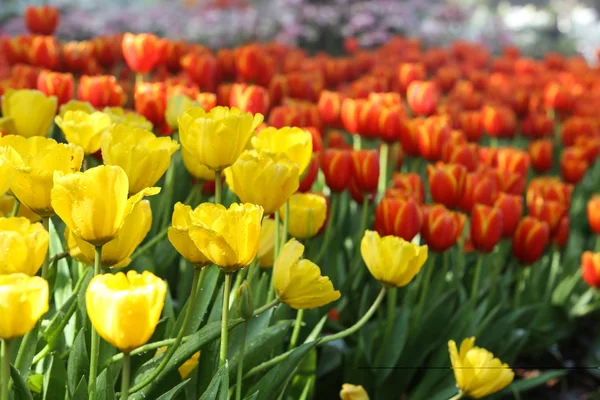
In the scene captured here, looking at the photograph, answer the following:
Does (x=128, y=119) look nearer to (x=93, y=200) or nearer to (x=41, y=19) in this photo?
(x=93, y=200)

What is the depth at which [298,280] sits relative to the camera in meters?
1.17

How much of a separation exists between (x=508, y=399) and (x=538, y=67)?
3.49 m

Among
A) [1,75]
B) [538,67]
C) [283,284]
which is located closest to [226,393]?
[283,284]

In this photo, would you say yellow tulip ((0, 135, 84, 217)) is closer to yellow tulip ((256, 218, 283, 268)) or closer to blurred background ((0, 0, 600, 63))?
yellow tulip ((256, 218, 283, 268))

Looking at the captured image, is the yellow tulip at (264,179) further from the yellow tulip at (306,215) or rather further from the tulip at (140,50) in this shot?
the tulip at (140,50)

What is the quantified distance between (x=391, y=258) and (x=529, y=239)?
914 millimetres

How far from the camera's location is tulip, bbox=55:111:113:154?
136cm

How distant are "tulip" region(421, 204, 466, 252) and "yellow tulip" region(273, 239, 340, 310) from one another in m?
0.62

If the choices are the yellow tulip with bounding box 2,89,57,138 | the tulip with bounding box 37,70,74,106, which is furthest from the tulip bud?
the tulip with bounding box 37,70,74,106

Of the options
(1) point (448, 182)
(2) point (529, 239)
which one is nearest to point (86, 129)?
(1) point (448, 182)

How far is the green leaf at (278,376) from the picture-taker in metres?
1.32

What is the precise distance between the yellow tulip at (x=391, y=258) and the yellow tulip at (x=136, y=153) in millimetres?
355

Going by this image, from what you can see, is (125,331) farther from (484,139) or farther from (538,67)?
(538,67)

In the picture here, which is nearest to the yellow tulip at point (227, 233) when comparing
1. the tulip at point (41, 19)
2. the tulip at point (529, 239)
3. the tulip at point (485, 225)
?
the tulip at point (485, 225)
